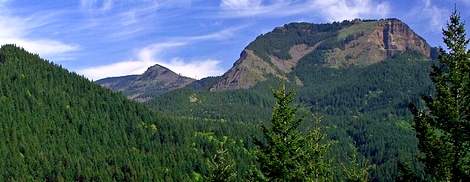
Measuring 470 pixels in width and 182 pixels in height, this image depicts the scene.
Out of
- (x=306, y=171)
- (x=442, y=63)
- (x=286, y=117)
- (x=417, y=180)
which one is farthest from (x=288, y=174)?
(x=442, y=63)

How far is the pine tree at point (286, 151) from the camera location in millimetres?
39812

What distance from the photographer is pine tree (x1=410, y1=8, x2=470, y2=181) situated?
33.7m

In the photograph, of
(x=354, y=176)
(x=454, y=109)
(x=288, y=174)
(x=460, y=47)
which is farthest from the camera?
(x=354, y=176)

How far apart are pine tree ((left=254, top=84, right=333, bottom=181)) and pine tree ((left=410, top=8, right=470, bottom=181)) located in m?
9.00

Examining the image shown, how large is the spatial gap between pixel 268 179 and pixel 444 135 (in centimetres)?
1533

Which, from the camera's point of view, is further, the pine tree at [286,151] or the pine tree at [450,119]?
the pine tree at [286,151]

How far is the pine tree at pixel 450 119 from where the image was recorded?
1326 inches

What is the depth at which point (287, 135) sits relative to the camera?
41.1 m

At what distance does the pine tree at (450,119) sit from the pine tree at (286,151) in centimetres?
900

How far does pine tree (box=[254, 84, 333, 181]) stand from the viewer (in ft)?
131

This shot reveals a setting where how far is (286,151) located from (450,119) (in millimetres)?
13161

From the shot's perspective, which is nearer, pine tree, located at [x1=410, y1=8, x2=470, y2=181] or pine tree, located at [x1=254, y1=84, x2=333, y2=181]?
pine tree, located at [x1=410, y1=8, x2=470, y2=181]

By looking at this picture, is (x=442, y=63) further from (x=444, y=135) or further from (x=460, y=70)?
(x=444, y=135)

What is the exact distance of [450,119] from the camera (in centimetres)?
3428
